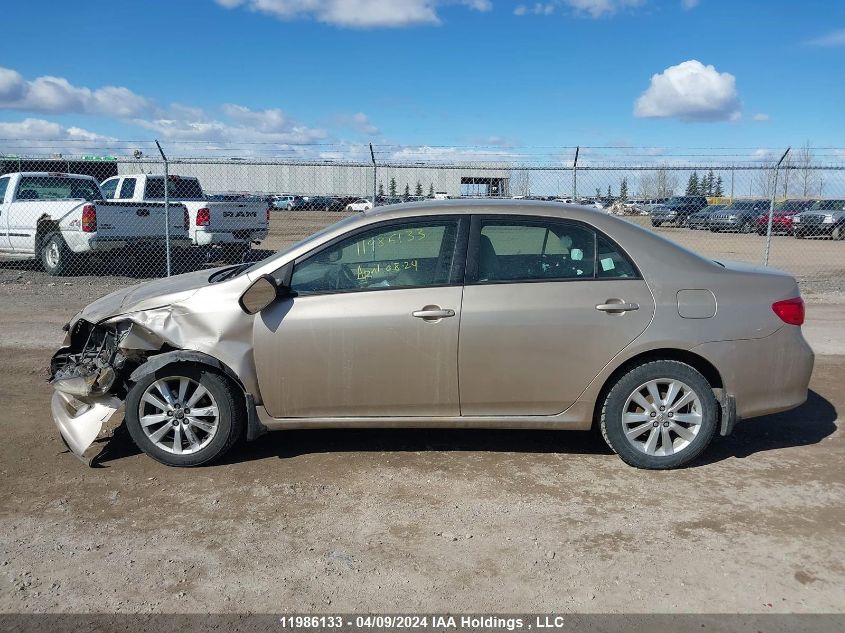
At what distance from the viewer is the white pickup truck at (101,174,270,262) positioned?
577 inches

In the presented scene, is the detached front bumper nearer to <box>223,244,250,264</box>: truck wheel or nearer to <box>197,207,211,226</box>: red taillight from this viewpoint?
<box>197,207,211,226</box>: red taillight

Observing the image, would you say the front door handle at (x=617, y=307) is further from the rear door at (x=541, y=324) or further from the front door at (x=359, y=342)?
the front door at (x=359, y=342)

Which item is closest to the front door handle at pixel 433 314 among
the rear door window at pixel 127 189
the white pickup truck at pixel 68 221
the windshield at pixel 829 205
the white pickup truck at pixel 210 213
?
the white pickup truck at pixel 68 221

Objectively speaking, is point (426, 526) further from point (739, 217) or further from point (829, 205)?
point (829, 205)

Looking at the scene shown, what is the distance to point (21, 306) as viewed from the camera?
10.4 metres

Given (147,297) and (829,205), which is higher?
(829,205)

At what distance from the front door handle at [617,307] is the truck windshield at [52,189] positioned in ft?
39.4

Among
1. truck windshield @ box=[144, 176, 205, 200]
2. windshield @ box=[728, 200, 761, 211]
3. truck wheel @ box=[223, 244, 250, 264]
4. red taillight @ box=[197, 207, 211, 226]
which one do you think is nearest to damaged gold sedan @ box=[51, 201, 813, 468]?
red taillight @ box=[197, 207, 211, 226]

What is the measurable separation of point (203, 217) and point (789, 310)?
12.0m

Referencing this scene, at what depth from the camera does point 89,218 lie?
41.8ft

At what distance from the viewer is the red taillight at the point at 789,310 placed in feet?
15.6

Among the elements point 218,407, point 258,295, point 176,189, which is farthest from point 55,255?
point 258,295

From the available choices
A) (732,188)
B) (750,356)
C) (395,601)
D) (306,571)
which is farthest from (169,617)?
(732,188)

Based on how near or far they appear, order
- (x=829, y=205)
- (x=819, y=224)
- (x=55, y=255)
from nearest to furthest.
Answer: (x=55, y=255)
(x=819, y=224)
(x=829, y=205)
